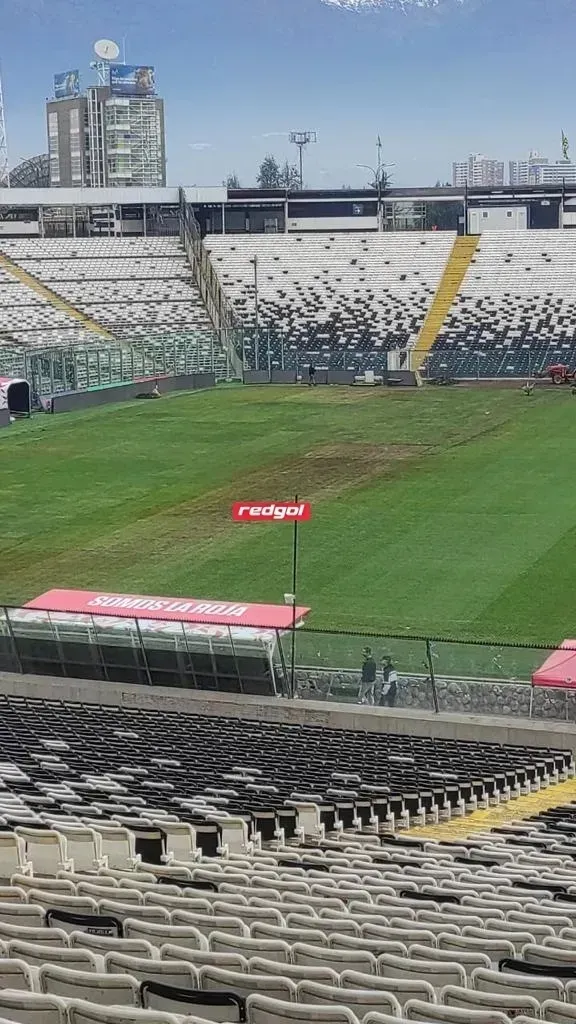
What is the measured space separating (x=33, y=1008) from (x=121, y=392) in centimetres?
6107

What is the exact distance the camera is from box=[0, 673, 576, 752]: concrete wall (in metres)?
18.8

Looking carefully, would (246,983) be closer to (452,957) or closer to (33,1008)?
(33,1008)

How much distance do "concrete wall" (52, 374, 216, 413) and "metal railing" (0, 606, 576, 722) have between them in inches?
1623

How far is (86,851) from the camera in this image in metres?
9.86

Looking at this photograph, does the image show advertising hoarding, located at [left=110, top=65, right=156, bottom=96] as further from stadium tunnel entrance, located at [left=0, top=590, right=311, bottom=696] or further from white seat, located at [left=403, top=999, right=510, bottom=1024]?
white seat, located at [left=403, top=999, right=510, bottom=1024]

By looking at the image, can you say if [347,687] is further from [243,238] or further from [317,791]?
[243,238]

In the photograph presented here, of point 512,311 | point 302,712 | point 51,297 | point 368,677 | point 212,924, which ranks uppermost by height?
point 51,297

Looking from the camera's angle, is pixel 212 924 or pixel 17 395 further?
pixel 17 395

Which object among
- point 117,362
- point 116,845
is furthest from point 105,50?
point 116,845

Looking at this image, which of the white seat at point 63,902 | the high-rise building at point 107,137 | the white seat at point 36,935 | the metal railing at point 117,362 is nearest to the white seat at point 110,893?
the white seat at point 63,902

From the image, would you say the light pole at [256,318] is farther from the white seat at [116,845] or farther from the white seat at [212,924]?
the white seat at [212,924]

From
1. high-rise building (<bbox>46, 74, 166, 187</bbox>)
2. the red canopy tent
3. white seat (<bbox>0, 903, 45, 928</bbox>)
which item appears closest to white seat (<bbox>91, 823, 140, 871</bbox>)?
white seat (<bbox>0, 903, 45, 928</bbox>)

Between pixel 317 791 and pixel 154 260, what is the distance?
261ft

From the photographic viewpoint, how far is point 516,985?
5.80 m
